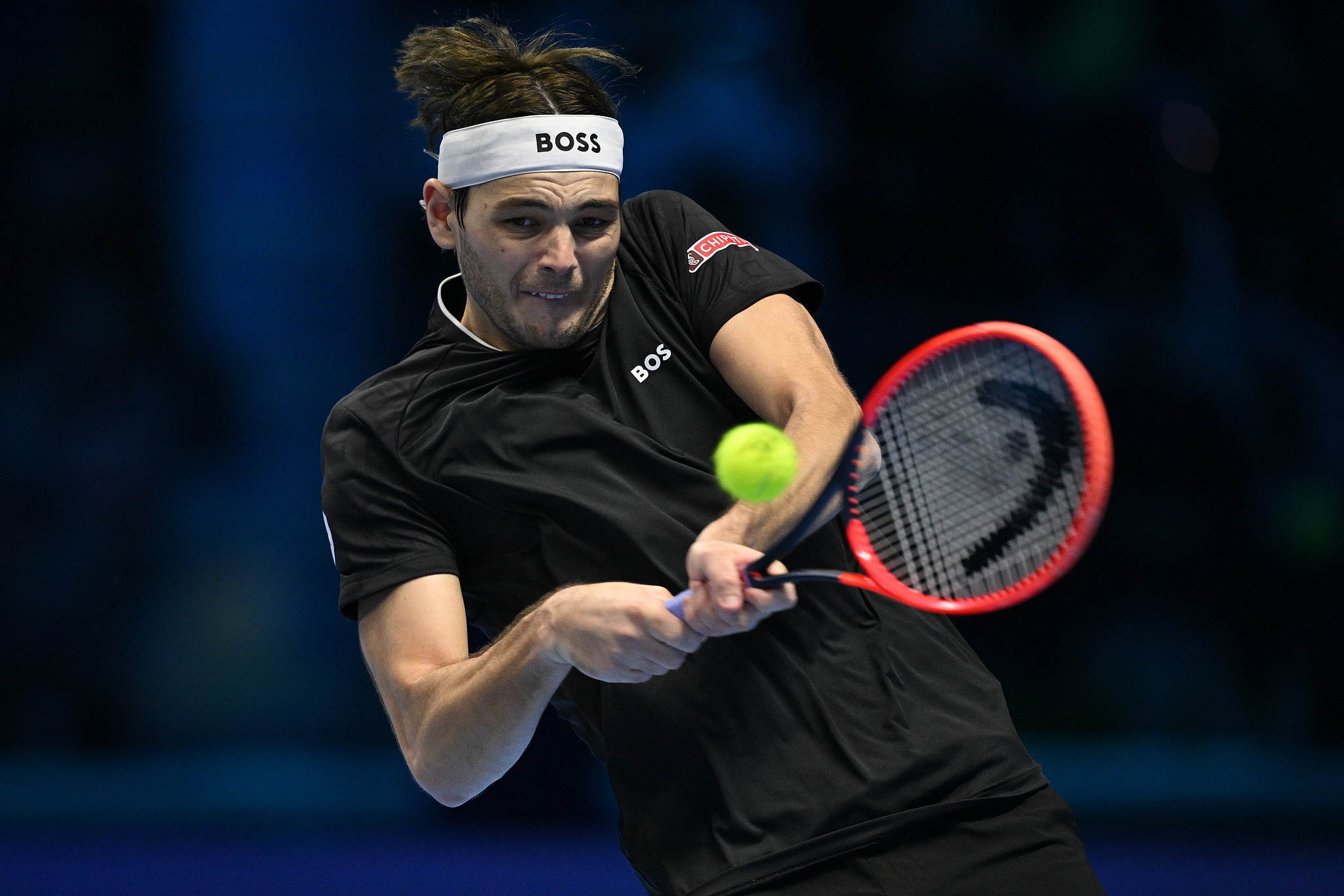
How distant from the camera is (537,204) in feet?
5.87

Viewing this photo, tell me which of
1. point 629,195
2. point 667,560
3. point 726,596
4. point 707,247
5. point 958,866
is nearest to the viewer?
point 726,596

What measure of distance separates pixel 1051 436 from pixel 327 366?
3.30 metres

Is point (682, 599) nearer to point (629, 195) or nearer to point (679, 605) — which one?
point (679, 605)

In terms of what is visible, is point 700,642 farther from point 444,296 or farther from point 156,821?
point 156,821

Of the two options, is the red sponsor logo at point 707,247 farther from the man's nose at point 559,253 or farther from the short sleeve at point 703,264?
the man's nose at point 559,253

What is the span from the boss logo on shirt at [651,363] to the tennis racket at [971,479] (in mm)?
324

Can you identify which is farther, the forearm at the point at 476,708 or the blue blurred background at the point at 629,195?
the blue blurred background at the point at 629,195

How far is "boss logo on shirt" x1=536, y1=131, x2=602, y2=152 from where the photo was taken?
1.83 meters

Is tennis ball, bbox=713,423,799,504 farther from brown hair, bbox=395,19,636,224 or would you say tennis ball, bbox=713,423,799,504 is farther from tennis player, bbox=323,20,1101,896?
brown hair, bbox=395,19,636,224

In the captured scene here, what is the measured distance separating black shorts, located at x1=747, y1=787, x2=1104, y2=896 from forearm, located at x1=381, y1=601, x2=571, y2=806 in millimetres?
355

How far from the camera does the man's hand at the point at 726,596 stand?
134 cm

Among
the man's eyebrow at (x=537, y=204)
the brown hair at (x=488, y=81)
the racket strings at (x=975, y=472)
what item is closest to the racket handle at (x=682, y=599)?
the racket strings at (x=975, y=472)

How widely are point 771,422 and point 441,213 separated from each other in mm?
631

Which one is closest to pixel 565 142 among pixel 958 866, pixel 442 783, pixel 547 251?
pixel 547 251
